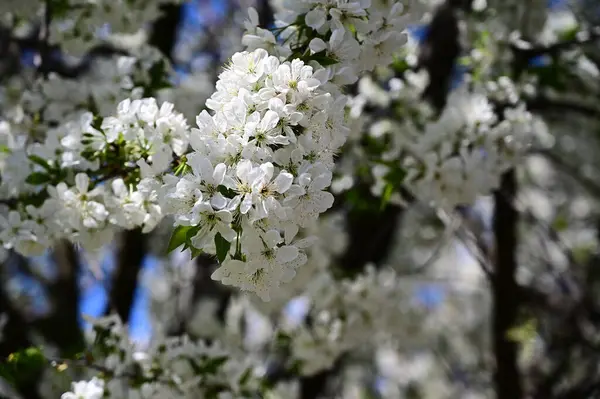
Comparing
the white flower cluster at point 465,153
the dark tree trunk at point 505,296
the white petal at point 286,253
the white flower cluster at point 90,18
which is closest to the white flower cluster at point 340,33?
the white petal at point 286,253

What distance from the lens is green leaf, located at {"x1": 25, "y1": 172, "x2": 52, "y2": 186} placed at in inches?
80.1

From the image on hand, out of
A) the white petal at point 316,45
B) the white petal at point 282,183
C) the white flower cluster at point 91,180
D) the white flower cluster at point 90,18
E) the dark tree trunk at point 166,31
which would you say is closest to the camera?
the white petal at point 282,183

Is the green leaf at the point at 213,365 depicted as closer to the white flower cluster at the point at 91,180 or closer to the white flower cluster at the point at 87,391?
the white flower cluster at the point at 87,391

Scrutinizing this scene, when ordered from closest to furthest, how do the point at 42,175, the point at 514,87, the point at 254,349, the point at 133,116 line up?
the point at 133,116 → the point at 42,175 → the point at 514,87 → the point at 254,349

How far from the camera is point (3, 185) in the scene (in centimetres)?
212

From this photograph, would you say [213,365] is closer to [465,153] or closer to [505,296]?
[465,153]

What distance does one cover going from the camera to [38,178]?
2035 millimetres

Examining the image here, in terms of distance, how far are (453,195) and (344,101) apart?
1.00m

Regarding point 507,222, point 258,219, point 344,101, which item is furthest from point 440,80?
point 258,219

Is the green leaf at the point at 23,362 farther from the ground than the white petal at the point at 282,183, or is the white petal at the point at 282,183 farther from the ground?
the white petal at the point at 282,183

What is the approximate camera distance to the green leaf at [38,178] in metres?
2.04

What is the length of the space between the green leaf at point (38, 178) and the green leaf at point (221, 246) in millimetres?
892

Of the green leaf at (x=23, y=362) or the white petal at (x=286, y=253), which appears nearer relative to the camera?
the white petal at (x=286, y=253)

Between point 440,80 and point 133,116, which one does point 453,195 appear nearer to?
point 133,116
